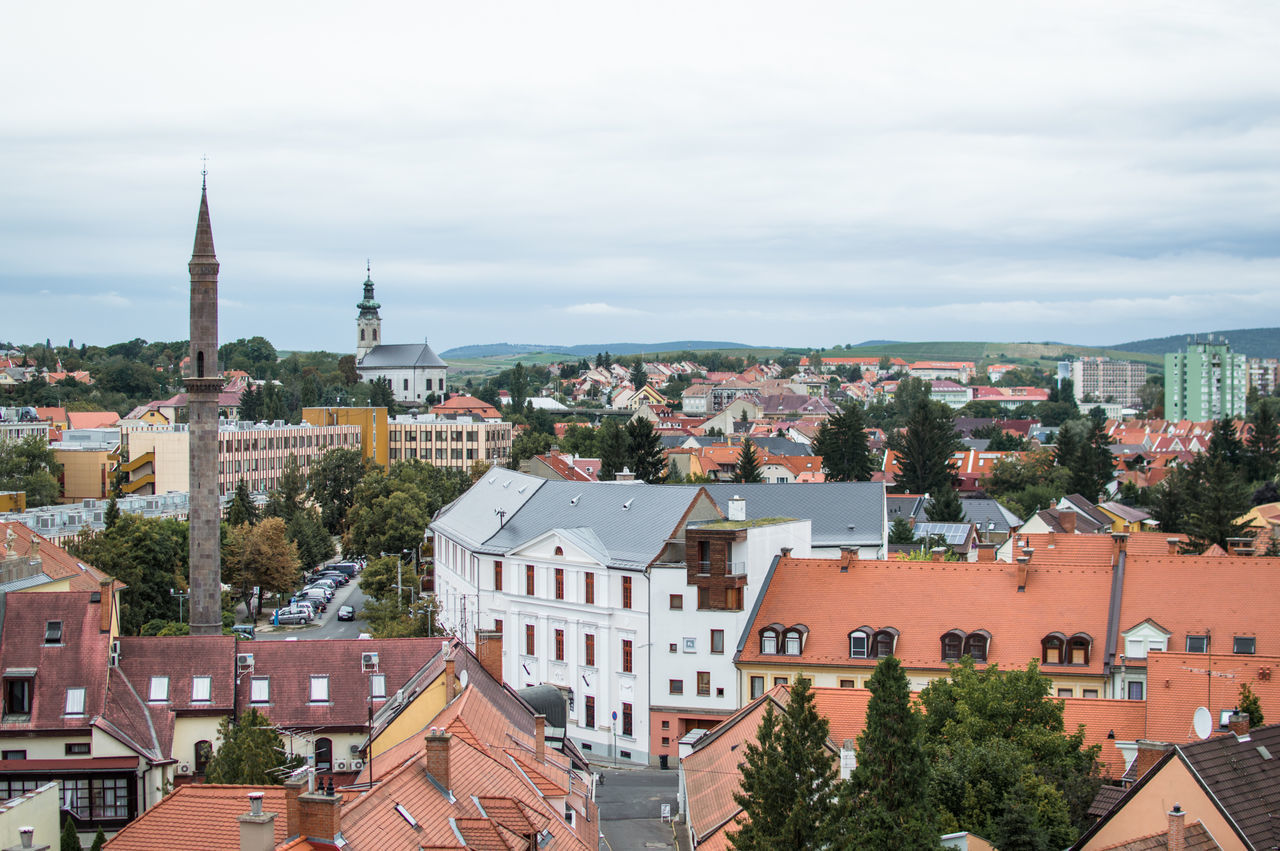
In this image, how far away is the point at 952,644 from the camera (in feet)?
166

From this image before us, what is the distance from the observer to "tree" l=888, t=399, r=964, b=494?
406 feet

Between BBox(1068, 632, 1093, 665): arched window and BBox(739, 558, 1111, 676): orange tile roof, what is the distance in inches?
9.9

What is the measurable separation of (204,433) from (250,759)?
29941 mm

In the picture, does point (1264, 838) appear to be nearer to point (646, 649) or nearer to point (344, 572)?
point (646, 649)

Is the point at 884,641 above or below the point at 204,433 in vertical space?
below

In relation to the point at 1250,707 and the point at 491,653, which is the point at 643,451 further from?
the point at 1250,707

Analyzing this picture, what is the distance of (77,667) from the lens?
40.7m

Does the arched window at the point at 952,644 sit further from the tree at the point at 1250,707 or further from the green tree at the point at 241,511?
the green tree at the point at 241,511

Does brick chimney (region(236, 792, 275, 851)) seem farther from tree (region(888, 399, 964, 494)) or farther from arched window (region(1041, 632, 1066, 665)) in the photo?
tree (region(888, 399, 964, 494))

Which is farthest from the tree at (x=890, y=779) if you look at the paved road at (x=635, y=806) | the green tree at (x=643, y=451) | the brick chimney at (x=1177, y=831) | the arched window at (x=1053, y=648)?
the green tree at (x=643, y=451)

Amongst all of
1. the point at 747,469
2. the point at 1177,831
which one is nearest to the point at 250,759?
the point at 1177,831

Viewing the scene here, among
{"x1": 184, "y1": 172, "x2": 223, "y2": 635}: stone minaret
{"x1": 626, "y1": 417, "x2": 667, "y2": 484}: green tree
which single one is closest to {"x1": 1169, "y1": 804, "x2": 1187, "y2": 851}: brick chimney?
{"x1": 184, "y1": 172, "x2": 223, "y2": 635}: stone minaret

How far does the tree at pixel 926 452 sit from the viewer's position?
124 m

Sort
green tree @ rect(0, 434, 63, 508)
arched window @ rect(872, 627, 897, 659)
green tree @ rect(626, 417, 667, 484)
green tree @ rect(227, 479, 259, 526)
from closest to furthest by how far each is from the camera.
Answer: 1. arched window @ rect(872, 627, 897, 659)
2. green tree @ rect(227, 479, 259, 526)
3. green tree @ rect(626, 417, 667, 484)
4. green tree @ rect(0, 434, 63, 508)
